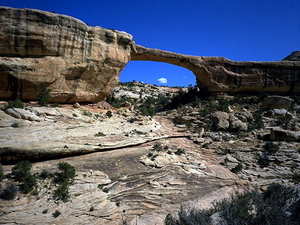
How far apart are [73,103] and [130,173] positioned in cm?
841

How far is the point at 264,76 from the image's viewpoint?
2366cm

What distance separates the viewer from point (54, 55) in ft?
43.0

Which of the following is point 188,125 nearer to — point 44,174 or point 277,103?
point 277,103

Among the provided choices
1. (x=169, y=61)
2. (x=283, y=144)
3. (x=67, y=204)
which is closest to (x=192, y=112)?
(x=169, y=61)

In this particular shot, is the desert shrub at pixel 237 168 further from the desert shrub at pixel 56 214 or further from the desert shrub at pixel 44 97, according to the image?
the desert shrub at pixel 44 97

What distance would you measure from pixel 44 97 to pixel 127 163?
6.97 meters

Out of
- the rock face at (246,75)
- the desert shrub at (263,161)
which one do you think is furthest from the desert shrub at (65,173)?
the rock face at (246,75)

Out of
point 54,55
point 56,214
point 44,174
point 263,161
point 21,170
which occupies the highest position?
point 54,55

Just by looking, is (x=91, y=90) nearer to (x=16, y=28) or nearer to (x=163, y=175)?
(x=16, y=28)

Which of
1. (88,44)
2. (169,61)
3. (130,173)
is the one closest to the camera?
(130,173)

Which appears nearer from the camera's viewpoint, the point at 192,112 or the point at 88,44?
the point at 88,44

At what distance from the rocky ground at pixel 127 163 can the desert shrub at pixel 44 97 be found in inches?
32.5

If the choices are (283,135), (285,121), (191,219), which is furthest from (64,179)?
(285,121)

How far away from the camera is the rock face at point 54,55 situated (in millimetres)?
11711
